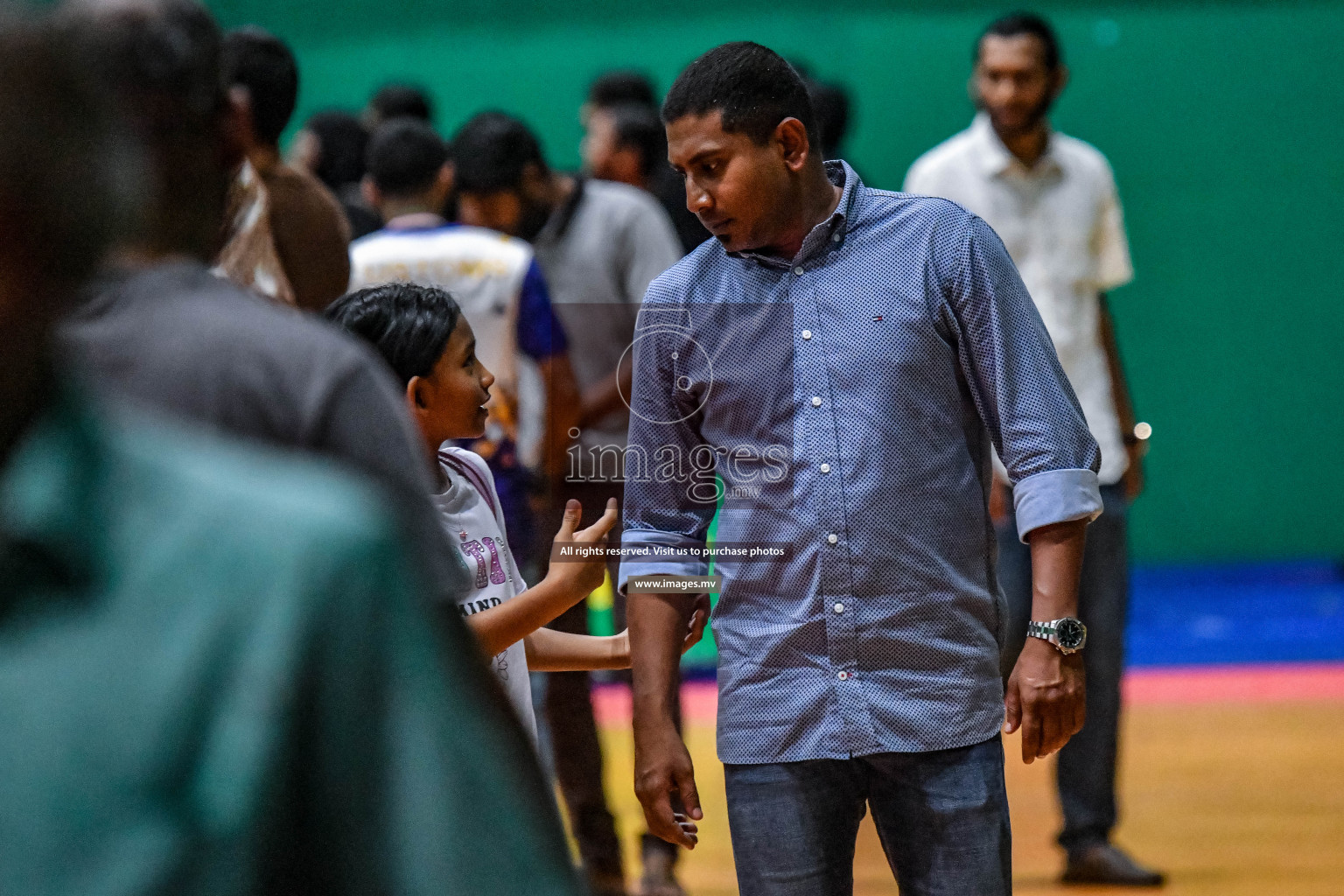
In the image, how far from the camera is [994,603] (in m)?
2.33

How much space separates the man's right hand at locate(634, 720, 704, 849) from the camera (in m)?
2.31

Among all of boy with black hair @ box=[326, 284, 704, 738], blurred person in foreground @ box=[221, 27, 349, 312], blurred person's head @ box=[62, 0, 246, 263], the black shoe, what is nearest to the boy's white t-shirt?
boy with black hair @ box=[326, 284, 704, 738]

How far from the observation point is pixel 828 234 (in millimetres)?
2314

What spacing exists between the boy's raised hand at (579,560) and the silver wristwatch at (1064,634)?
1.98 feet

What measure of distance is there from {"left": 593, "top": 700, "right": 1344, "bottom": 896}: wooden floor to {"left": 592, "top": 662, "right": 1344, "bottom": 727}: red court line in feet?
0.40

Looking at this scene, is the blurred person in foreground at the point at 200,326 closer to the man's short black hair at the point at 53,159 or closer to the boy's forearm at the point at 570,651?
the man's short black hair at the point at 53,159

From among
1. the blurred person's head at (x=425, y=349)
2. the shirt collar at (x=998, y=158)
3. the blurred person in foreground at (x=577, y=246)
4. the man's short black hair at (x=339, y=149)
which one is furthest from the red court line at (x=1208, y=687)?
the blurred person's head at (x=425, y=349)

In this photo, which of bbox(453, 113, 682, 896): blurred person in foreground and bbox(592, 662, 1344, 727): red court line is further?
bbox(592, 662, 1344, 727): red court line

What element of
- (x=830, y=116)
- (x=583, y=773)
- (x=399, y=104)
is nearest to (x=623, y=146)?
(x=399, y=104)

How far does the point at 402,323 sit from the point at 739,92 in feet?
1.83

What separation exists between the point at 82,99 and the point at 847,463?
5.63 ft

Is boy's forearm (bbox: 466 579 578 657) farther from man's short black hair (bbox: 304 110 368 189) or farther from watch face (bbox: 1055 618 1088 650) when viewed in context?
man's short black hair (bbox: 304 110 368 189)

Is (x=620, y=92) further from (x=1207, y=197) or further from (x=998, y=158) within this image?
(x=1207, y=197)

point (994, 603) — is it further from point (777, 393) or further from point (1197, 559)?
point (1197, 559)
